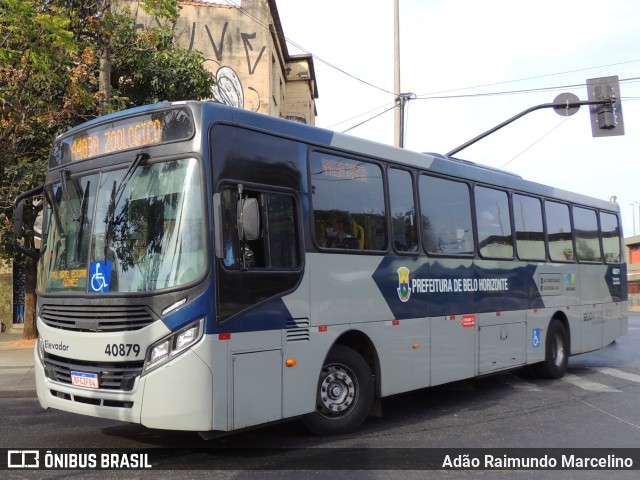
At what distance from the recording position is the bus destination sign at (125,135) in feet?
19.1

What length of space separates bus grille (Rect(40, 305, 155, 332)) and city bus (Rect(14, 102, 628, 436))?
0.7 inches

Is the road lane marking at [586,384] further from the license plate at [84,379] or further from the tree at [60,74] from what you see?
the tree at [60,74]

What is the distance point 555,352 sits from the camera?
1138 centimetres

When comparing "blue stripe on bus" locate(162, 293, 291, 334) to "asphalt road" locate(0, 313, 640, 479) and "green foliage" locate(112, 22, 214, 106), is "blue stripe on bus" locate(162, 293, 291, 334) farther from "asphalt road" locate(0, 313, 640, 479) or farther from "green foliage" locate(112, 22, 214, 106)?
"green foliage" locate(112, 22, 214, 106)

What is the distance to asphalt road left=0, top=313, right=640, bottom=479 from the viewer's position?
228 inches

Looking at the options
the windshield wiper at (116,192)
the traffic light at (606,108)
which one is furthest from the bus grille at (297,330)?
the traffic light at (606,108)

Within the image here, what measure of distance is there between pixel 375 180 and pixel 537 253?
4472mm

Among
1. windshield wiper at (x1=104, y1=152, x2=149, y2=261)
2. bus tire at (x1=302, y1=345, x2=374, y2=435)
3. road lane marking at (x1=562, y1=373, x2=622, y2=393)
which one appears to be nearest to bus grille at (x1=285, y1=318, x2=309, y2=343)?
bus tire at (x1=302, y1=345, x2=374, y2=435)

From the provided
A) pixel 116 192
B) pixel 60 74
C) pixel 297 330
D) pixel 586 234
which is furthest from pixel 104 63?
pixel 586 234

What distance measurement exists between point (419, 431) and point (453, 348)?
5.26ft

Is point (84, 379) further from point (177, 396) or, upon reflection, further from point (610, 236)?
point (610, 236)

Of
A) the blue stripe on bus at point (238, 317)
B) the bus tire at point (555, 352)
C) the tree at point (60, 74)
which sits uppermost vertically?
the tree at point (60, 74)

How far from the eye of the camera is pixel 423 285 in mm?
8117

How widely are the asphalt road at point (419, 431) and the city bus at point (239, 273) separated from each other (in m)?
0.43
